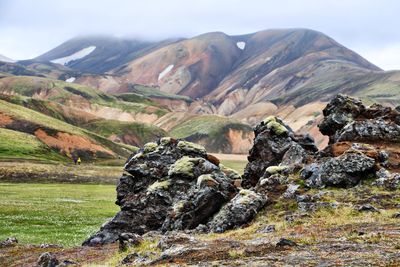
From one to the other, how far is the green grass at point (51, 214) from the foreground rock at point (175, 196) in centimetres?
497

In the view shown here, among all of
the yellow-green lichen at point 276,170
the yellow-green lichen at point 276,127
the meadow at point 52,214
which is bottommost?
the meadow at point 52,214

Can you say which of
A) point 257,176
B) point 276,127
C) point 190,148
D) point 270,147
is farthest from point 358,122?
point 190,148

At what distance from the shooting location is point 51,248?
34.1 m

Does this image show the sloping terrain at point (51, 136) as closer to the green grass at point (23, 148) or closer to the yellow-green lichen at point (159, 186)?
the green grass at point (23, 148)

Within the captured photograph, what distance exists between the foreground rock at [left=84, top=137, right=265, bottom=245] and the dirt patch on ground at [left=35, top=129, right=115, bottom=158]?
12640 cm

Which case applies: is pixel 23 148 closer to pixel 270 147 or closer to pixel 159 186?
pixel 159 186

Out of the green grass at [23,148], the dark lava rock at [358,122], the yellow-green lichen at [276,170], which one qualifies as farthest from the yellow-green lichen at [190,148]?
the green grass at [23,148]

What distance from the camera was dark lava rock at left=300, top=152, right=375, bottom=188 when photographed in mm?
35062

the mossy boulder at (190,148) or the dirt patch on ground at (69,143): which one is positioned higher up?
the mossy boulder at (190,148)

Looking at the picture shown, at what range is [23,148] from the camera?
146m

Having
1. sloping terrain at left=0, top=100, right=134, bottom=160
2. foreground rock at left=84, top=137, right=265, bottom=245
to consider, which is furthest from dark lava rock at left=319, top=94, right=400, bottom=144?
sloping terrain at left=0, top=100, right=134, bottom=160

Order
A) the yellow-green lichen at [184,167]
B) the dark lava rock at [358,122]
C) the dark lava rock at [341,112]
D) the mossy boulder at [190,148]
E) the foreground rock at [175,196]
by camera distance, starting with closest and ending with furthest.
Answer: the foreground rock at [175,196]
the yellow-green lichen at [184,167]
the dark lava rock at [358,122]
the mossy boulder at [190,148]
the dark lava rock at [341,112]

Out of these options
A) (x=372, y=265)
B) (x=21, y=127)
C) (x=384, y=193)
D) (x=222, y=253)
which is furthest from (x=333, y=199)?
(x=21, y=127)

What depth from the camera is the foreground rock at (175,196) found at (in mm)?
33469
